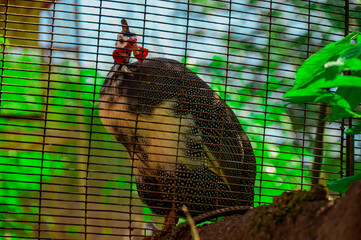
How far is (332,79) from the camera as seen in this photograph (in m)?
0.66

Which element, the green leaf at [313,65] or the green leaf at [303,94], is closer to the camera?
the green leaf at [303,94]

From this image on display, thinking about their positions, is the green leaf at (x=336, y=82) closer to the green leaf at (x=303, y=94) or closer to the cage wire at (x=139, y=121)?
the green leaf at (x=303, y=94)

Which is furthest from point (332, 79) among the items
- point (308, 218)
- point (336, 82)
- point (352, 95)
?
point (308, 218)

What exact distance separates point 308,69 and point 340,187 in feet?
1.43

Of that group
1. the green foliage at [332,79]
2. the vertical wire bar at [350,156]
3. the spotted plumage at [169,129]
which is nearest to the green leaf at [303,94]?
the green foliage at [332,79]

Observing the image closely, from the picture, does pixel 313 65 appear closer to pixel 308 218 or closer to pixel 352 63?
pixel 352 63

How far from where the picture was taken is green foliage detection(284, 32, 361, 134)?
0.64 meters

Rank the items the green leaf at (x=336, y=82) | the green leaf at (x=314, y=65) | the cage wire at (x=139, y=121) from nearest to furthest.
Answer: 1. the green leaf at (x=336, y=82)
2. the green leaf at (x=314, y=65)
3. the cage wire at (x=139, y=121)

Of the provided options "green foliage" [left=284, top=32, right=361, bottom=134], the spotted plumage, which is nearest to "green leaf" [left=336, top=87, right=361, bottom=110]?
"green foliage" [left=284, top=32, right=361, bottom=134]

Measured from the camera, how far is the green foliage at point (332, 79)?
2.10ft

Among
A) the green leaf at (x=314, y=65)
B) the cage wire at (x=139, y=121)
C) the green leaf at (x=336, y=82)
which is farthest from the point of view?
the cage wire at (x=139, y=121)

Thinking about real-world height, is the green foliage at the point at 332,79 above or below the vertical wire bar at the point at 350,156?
above

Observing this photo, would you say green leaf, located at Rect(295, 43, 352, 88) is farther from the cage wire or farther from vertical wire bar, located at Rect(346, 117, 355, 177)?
vertical wire bar, located at Rect(346, 117, 355, 177)

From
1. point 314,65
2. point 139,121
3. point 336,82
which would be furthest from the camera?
point 139,121
